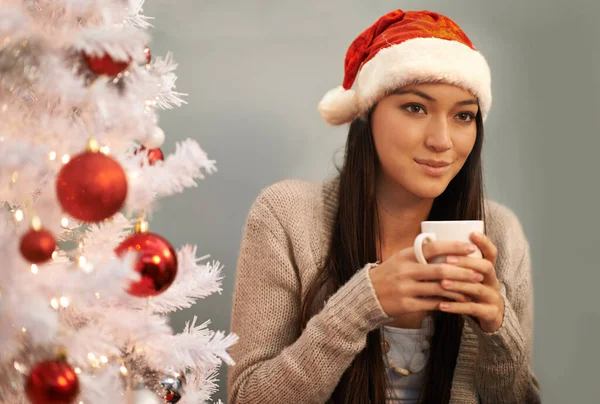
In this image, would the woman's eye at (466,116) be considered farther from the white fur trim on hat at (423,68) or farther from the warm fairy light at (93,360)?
the warm fairy light at (93,360)

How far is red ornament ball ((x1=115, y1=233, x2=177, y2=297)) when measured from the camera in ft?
2.05

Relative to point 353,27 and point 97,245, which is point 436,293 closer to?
point 97,245

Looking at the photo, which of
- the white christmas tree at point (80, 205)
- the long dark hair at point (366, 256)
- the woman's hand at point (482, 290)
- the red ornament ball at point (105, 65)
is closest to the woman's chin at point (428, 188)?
the long dark hair at point (366, 256)

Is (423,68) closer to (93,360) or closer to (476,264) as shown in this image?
(476,264)

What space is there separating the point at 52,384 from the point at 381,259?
858mm

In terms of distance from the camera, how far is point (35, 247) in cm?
58

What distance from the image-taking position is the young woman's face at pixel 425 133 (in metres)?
1.16

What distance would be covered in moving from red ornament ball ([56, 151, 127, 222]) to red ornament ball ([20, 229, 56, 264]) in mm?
38

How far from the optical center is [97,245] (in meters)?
0.74

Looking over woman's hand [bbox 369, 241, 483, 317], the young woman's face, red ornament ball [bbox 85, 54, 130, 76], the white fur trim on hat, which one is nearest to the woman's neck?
the young woman's face

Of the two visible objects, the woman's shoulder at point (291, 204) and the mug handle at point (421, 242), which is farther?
the woman's shoulder at point (291, 204)

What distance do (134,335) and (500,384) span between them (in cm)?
83

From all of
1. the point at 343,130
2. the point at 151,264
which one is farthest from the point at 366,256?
the point at 151,264

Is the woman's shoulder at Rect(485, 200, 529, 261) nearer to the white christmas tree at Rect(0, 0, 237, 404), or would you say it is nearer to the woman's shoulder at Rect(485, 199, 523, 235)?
the woman's shoulder at Rect(485, 199, 523, 235)
